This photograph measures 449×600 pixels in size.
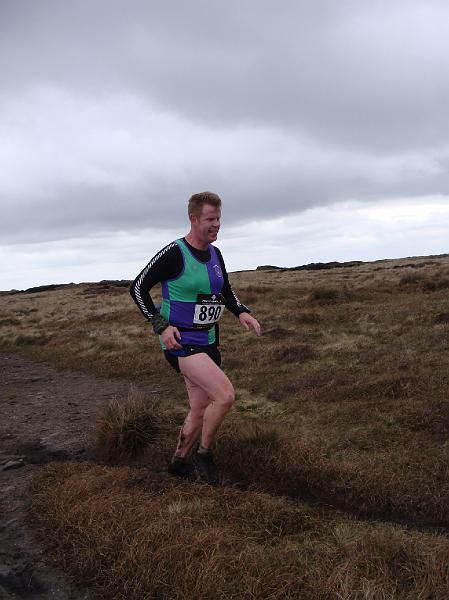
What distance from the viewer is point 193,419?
5.02 meters

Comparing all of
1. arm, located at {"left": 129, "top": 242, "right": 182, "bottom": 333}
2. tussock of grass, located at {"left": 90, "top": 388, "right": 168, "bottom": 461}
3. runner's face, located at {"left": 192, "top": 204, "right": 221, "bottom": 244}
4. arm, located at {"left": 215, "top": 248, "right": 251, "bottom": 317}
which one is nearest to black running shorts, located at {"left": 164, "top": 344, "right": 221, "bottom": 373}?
arm, located at {"left": 129, "top": 242, "right": 182, "bottom": 333}

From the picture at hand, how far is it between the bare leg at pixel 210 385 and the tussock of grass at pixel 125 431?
61.2 inches

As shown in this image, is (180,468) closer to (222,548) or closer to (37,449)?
(222,548)

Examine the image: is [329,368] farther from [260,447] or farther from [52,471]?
[52,471]

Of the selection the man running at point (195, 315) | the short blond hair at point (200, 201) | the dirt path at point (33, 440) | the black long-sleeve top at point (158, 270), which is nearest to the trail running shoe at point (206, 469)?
the man running at point (195, 315)

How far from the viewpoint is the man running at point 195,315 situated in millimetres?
4645

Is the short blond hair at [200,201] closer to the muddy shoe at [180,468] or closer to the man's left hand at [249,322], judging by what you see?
the man's left hand at [249,322]

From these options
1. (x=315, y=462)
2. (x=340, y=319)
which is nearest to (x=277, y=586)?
(x=315, y=462)

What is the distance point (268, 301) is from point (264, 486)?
1843 cm

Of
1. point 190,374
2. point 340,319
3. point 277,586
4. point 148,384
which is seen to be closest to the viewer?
point 277,586

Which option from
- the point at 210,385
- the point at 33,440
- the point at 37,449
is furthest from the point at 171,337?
the point at 33,440

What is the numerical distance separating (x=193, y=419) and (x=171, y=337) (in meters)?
1.00

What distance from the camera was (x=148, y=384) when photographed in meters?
11.1

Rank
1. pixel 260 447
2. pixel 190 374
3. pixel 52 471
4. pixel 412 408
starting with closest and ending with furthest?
pixel 190 374 → pixel 52 471 → pixel 260 447 → pixel 412 408
